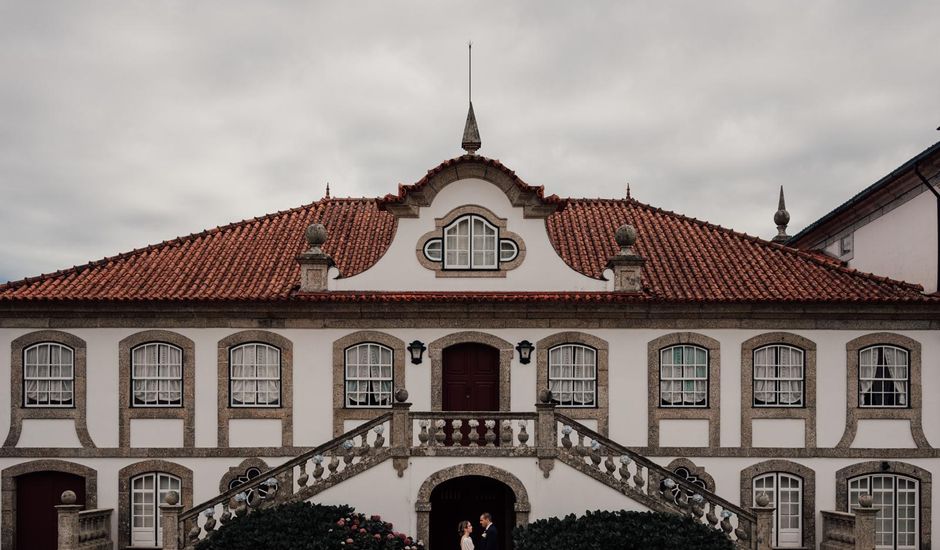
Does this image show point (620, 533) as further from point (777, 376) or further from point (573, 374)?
point (777, 376)

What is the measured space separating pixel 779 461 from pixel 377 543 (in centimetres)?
866

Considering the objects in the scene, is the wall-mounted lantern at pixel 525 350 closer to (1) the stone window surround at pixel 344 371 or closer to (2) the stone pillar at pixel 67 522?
(1) the stone window surround at pixel 344 371

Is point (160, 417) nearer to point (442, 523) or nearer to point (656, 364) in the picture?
point (442, 523)

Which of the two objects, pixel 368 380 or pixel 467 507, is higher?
pixel 368 380

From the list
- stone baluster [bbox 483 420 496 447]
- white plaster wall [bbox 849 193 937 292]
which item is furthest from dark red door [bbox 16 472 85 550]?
white plaster wall [bbox 849 193 937 292]

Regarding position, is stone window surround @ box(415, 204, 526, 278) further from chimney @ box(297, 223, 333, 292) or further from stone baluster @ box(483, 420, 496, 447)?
stone baluster @ box(483, 420, 496, 447)

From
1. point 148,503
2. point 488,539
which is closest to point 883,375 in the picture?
point 488,539

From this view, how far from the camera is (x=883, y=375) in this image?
1880 cm

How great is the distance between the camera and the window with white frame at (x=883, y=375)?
18.8m

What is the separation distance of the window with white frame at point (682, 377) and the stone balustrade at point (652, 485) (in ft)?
8.21

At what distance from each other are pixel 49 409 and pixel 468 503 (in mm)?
8999

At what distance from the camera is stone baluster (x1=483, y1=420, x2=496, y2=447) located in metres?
16.6

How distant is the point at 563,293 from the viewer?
18562mm

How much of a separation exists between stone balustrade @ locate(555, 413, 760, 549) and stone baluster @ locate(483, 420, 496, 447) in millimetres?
1194
